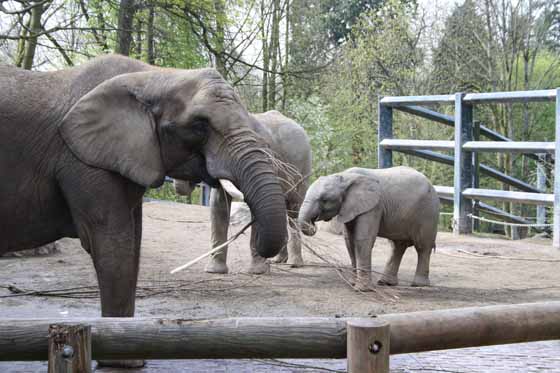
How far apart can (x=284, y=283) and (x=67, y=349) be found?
15.8ft

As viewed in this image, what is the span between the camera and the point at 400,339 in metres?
3.70

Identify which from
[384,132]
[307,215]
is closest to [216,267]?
[307,215]

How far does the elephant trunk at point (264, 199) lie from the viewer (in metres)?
4.61

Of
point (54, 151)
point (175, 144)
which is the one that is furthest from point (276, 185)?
point (54, 151)

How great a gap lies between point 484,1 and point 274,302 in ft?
57.9

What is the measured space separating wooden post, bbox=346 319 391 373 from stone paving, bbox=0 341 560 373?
5.41 feet

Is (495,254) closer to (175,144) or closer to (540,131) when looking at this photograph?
(175,144)

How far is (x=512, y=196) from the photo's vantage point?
479 inches

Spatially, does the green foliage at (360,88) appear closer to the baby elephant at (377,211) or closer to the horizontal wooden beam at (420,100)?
the horizontal wooden beam at (420,100)

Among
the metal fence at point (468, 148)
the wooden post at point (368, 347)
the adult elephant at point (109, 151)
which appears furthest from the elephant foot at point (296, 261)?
the wooden post at point (368, 347)

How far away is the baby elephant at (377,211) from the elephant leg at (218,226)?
106 cm

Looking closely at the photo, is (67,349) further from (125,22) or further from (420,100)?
(125,22)

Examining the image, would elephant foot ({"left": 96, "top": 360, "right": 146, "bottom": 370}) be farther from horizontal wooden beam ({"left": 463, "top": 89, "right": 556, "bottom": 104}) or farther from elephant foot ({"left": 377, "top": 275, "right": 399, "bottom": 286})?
horizontal wooden beam ({"left": 463, "top": 89, "right": 556, "bottom": 104})

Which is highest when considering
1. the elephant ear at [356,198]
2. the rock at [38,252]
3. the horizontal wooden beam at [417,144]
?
the horizontal wooden beam at [417,144]
